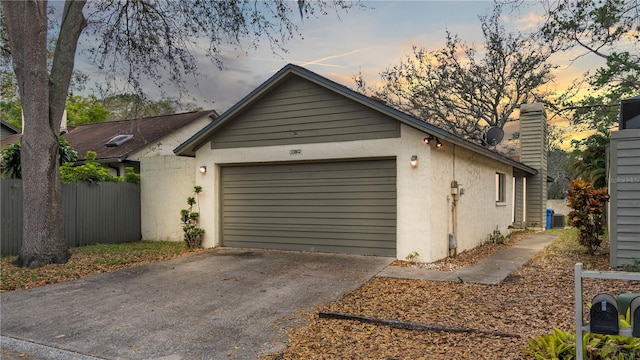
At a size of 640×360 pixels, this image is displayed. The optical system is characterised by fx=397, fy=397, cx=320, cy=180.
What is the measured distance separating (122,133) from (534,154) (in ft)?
60.6

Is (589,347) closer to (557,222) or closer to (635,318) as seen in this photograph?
(635,318)

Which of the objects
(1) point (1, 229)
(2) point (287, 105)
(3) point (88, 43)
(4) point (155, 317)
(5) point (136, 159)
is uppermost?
(3) point (88, 43)

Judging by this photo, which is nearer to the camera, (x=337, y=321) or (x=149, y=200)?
(x=337, y=321)

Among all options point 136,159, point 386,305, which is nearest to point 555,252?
point 386,305

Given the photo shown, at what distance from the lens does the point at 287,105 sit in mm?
9531

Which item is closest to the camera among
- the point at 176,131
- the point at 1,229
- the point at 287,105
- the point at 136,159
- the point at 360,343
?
the point at 360,343

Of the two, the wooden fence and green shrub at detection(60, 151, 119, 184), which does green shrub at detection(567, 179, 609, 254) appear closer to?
the wooden fence

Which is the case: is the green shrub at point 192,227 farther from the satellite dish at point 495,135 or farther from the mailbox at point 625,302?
the satellite dish at point 495,135

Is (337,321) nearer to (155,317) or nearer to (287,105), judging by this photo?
(155,317)

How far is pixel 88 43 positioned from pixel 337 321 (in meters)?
10.2

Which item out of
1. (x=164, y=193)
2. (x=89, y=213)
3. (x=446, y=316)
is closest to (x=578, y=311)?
(x=446, y=316)

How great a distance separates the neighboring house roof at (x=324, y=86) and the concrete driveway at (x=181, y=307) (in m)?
→ 2.84

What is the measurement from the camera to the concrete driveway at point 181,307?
4.32 m

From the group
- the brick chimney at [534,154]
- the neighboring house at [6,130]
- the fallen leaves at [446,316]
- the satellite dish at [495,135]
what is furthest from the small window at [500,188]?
the neighboring house at [6,130]
